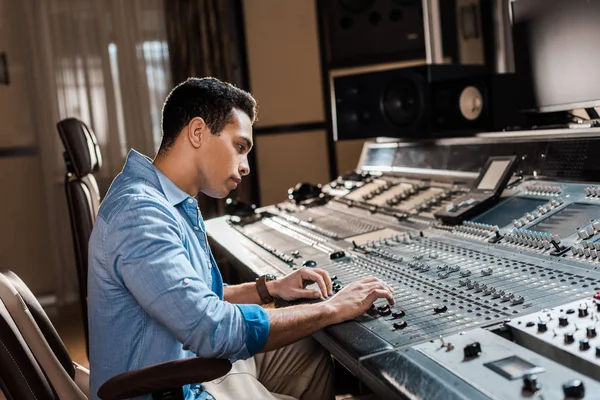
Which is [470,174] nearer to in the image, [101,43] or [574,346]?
[574,346]

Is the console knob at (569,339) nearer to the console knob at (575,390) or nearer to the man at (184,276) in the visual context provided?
the console knob at (575,390)

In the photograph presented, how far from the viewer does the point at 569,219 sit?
169 centimetres

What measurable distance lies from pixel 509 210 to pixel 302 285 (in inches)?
29.4

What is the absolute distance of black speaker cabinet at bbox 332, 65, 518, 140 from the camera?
2588mm

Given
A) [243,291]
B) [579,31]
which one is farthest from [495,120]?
[243,291]

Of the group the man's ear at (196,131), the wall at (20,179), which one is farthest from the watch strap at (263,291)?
the wall at (20,179)

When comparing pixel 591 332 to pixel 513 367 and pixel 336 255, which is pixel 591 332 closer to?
pixel 513 367

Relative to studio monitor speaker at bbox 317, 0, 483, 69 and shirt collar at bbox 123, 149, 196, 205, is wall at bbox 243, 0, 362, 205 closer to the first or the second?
studio monitor speaker at bbox 317, 0, 483, 69

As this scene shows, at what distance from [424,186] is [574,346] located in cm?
160

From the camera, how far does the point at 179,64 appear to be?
4594 millimetres

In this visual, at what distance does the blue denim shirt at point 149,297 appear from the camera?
121 cm

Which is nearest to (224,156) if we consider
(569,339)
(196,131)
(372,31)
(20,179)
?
(196,131)

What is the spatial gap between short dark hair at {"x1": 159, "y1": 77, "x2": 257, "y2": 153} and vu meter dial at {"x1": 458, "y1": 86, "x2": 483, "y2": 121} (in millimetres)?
1431

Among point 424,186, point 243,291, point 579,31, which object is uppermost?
point 579,31
